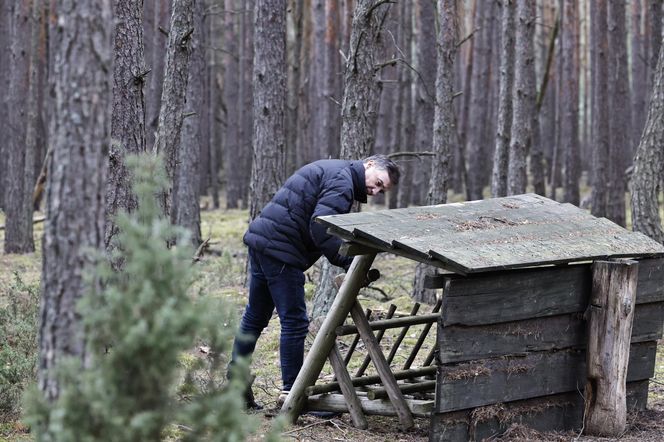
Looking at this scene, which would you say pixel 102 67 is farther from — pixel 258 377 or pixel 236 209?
pixel 236 209

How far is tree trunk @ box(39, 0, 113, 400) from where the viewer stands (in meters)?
3.36

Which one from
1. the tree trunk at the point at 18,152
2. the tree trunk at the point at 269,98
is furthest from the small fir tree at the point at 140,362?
the tree trunk at the point at 18,152

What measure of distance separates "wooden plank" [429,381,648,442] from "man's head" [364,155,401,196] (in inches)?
63.4

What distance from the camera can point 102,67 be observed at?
11.3ft

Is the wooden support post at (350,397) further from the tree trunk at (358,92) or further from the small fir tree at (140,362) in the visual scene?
the tree trunk at (358,92)

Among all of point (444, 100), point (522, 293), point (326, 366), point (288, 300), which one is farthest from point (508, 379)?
point (444, 100)

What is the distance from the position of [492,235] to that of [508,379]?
Result: 0.93 metres

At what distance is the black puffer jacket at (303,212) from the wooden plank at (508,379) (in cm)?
117

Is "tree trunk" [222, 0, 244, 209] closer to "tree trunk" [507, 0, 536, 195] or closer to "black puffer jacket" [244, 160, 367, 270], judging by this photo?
"tree trunk" [507, 0, 536, 195]

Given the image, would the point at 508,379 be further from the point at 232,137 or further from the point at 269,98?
the point at 232,137

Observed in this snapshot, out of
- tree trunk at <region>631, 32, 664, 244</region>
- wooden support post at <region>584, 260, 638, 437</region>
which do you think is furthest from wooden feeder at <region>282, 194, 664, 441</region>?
tree trunk at <region>631, 32, 664, 244</region>

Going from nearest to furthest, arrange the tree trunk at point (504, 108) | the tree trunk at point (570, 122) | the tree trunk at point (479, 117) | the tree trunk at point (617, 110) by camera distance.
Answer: the tree trunk at point (504, 108)
the tree trunk at point (617, 110)
the tree trunk at point (570, 122)
the tree trunk at point (479, 117)

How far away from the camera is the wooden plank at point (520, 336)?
205 inches

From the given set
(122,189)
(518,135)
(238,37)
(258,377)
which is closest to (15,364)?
(122,189)
